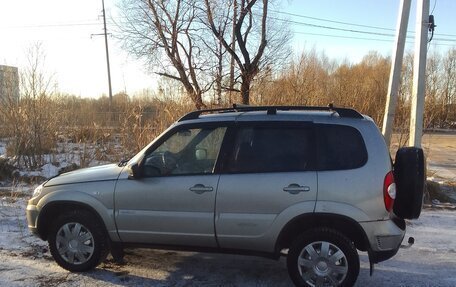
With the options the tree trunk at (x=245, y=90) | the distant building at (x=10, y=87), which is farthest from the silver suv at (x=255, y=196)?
the tree trunk at (x=245, y=90)

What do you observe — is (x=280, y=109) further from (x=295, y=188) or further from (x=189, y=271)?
(x=189, y=271)

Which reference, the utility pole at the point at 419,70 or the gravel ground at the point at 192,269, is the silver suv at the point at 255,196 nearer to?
the gravel ground at the point at 192,269

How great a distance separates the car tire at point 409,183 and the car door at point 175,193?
6.01 feet

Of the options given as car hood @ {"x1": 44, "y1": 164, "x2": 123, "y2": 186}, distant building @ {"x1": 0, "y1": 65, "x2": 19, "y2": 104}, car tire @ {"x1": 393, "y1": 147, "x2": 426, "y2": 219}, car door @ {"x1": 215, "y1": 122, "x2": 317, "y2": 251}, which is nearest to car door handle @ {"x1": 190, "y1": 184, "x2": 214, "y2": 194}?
car door @ {"x1": 215, "y1": 122, "x2": 317, "y2": 251}

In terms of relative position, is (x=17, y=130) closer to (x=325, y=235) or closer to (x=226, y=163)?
(x=226, y=163)

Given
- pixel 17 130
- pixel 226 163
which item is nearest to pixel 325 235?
pixel 226 163

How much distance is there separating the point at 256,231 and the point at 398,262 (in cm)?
218

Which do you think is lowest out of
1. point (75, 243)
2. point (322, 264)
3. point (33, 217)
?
point (322, 264)

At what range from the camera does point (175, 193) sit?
4617mm

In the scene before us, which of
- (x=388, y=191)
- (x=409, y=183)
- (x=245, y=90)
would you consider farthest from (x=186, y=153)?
(x=245, y=90)

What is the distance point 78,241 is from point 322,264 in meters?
2.65

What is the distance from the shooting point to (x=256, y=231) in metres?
4.43

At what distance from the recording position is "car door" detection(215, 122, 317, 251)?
4.33 metres

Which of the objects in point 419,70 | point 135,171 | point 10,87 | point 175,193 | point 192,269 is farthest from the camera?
point 10,87
